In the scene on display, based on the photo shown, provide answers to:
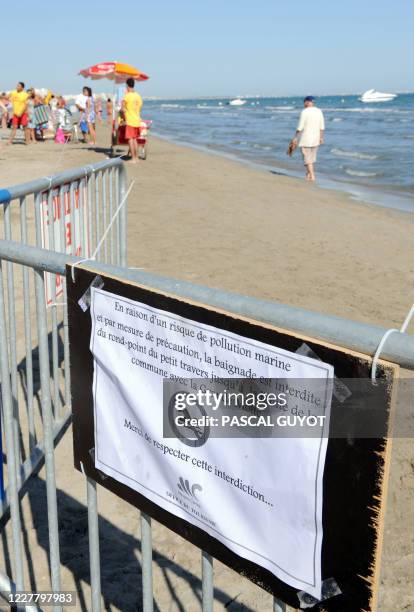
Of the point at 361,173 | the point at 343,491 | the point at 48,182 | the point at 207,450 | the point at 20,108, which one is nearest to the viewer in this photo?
the point at 343,491

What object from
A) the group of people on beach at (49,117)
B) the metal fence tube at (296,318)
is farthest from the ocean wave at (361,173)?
the metal fence tube at (296,318)

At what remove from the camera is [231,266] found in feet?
25.3

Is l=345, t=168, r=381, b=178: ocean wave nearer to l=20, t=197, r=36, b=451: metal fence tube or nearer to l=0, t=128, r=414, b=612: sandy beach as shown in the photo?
l=0, t=128, r=414, b=612: sandy beach

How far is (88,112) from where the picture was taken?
877 inches

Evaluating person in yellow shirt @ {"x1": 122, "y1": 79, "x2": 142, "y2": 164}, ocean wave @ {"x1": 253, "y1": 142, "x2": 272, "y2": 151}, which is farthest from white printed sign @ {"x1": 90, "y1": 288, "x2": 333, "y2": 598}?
ocean wave @ {"x1": 253, "y1": 142, "x2": 272, "y2": 151}

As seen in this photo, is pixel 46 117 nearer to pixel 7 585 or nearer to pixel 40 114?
pixel 40 114

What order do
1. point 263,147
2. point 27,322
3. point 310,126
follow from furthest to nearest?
point 263,147 < point 310,126 < point 27,322

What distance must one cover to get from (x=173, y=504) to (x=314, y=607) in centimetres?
49

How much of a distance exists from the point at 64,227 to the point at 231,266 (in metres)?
4.15

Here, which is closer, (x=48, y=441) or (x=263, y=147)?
(x=48, y=441)

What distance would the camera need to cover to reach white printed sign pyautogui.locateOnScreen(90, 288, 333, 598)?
142cm

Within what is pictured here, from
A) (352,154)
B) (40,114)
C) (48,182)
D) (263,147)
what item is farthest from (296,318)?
(263,147)

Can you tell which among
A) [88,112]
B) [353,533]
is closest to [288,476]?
[353,533]

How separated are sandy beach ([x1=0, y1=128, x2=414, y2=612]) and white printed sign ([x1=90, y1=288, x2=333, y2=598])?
102 centimetres
